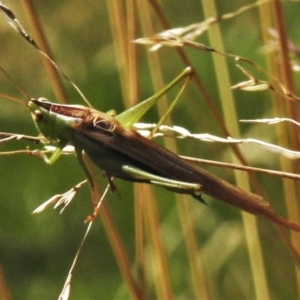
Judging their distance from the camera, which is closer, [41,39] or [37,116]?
[37,116]

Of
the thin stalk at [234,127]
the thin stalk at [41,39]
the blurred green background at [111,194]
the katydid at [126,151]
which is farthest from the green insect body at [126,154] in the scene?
the blurred green background at [111,194]

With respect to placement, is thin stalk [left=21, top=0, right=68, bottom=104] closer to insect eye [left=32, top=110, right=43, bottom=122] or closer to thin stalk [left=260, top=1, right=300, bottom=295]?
insect eye [left=32, top=110, right=43, bottom=122]

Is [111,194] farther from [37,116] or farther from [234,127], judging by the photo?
[37,116]

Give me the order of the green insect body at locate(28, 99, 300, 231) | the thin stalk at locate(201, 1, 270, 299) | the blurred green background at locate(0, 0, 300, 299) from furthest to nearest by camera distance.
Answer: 1. the blurred green background at locate(0, 0, 300, 299)
2. the thin stalk at locate(201, 1, 270, 299)
3. the green insect body at locate(28, 99, 300, 231)

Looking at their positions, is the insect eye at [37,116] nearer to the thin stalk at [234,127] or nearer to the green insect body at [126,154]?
the green insect body at [126,154]

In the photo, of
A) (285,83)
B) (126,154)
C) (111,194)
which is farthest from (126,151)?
(111,194)

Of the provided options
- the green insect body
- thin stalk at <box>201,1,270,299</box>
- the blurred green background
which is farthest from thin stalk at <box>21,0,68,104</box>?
the blurred green background
